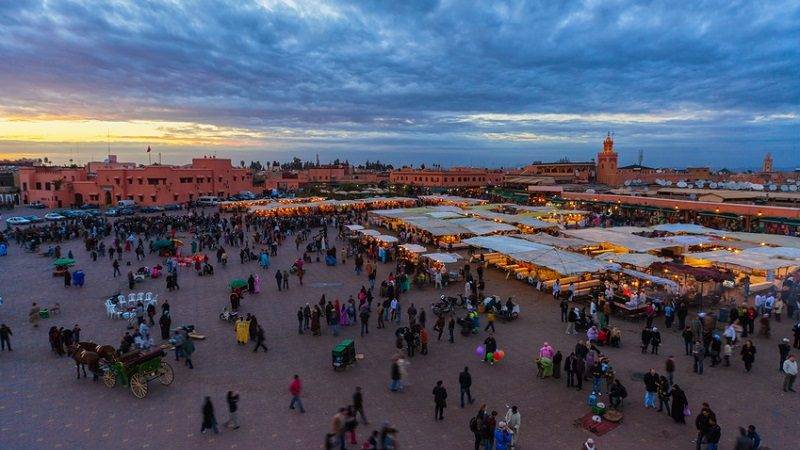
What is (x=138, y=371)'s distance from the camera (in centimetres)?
892

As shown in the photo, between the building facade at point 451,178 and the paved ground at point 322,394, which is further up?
→ the building facade at point 451,178

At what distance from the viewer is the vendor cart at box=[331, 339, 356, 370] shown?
1000 centimetres

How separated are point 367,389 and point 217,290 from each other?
31.5 feet

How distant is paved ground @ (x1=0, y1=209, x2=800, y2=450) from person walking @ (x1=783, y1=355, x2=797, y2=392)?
0.19m

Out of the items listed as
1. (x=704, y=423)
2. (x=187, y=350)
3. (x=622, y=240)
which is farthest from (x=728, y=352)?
(x=187, y=350)

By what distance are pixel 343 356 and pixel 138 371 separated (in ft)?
12.9

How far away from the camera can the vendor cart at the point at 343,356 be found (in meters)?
10.0

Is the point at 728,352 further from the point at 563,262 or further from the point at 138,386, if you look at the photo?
the point at 138,386

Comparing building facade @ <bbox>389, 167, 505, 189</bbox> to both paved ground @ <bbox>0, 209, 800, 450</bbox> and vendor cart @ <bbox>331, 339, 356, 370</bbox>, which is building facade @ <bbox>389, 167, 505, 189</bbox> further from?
vendor cart @ <bbox>331, 339, 356, 370</bbox>

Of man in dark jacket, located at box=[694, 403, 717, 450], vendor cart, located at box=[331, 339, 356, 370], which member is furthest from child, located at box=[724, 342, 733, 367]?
vendor cart, located at box=[331, 339, 356, 370]

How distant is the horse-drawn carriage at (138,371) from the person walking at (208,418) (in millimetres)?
1968

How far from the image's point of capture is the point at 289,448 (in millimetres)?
7309

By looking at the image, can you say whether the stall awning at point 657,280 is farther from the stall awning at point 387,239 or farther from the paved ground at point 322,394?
the stall awning at point 387,239

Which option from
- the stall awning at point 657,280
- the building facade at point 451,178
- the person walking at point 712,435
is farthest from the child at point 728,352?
the building facade at point 451,178
